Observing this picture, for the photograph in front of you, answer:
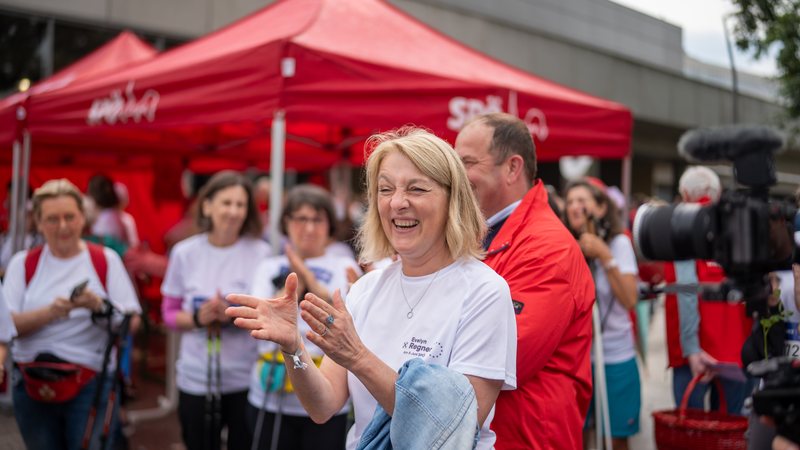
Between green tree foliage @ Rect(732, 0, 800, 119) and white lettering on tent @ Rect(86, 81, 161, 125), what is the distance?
23.1 ft

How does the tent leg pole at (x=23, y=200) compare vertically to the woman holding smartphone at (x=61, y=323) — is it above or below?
above

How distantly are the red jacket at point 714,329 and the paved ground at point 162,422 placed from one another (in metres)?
1.03

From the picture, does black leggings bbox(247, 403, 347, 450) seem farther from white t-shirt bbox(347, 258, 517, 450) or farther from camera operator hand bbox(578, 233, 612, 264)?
camera operator hand bbox(578, 233, 612, 264)

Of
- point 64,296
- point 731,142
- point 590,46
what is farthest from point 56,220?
point 590,46

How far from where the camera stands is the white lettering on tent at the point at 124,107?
4680 mm

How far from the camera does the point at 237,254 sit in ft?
13.8

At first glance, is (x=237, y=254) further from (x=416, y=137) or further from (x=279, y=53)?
(x=416, y=137)

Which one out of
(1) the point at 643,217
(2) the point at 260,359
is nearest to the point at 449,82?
(2) the point at 260,359

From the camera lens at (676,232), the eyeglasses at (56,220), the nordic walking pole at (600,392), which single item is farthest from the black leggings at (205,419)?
the camera lens at (676,232)

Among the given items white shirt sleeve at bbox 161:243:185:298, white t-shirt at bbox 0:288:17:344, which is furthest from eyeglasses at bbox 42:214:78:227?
white t-shirt at bbox 0:288:17:344

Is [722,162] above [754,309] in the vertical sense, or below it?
above

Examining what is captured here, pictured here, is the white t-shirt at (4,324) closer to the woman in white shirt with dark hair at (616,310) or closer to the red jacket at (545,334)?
the red jacket at (545,334)

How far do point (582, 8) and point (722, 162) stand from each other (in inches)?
837

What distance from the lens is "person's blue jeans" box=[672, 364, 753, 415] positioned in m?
4.25
